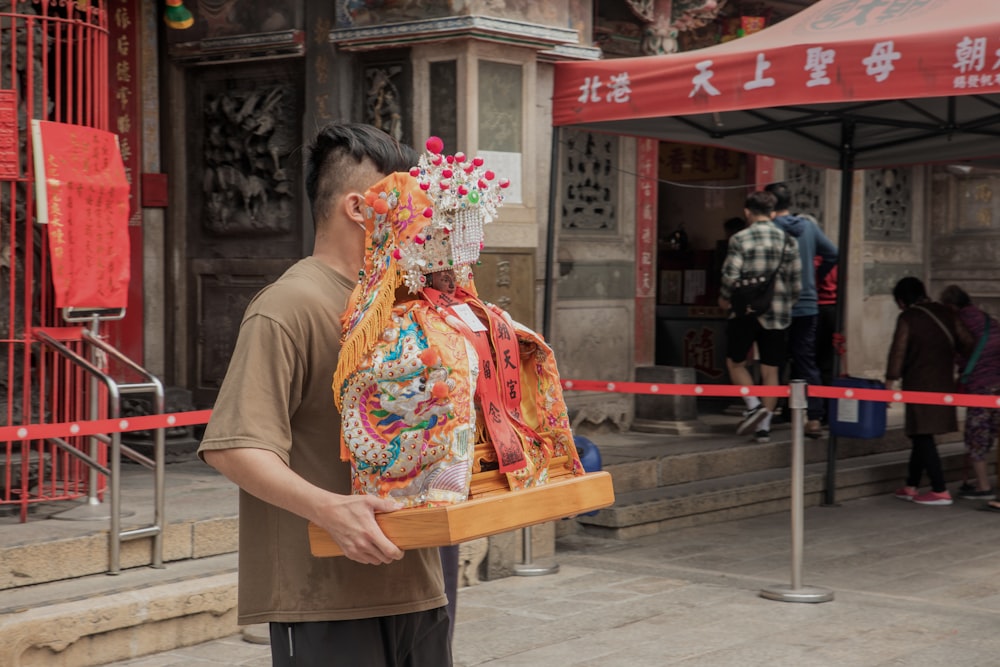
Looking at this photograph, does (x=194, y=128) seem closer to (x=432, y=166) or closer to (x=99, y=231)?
(x=99, y=231)

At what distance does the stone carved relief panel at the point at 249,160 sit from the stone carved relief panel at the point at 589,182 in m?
2.43

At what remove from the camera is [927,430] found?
9.59m

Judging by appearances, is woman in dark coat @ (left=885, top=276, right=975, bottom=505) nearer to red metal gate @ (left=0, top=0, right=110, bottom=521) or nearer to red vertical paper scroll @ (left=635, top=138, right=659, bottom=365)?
red vertical paper scroll @ (left=635, top=138, right=659, bottom=365)

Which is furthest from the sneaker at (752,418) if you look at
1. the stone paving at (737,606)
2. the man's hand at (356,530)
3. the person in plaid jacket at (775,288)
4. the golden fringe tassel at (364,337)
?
the man's hand at (356,530)

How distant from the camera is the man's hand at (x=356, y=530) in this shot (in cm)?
265

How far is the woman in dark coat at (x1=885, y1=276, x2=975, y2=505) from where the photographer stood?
955 cm

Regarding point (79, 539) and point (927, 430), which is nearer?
point (79, 539)

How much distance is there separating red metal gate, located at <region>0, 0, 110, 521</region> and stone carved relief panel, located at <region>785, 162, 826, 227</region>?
7.47 meters

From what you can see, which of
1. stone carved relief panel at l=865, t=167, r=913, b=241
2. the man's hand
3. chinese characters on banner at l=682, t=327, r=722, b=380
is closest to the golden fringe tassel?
the man's hand

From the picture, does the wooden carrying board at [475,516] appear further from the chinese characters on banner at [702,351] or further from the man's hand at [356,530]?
the chinese characters on banner at [702,351]

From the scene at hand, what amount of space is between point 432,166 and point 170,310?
6848 millimetres

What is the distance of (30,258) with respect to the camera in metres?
6.41

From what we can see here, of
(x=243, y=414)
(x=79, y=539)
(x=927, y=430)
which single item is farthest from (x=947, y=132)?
(x=243, y=414)

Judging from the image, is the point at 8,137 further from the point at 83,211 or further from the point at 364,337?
the point at 364,337
